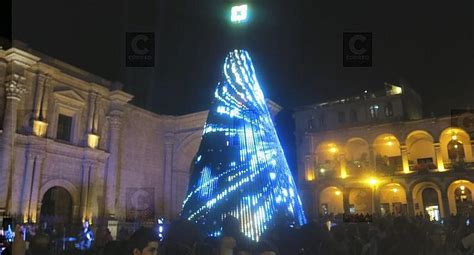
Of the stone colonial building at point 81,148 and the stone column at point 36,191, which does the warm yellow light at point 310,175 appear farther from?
the stone column at point 36,191

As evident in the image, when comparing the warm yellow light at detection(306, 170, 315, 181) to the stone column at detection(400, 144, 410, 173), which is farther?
the warm yellow light at detection(306, 170, 315, 181)

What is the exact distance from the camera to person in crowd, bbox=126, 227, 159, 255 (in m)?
3.89

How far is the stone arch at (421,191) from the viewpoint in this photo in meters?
26.9

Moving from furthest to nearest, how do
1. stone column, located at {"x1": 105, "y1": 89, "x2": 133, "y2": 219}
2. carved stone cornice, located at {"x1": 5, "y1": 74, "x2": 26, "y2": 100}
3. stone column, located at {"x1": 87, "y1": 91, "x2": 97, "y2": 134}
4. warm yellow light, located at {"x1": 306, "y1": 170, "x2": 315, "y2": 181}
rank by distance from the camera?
warm yellow light, located at {"x1": 306, "y1": 170, "x2": 315, "y2": 181} → stone column, located at {"x1": 105, "y1": 89, "x2": 133, "y2": 219} → stone column, located at {"x1": 87, "y1": 91, "x2": 97, "y2": 134} → carved stone cornice, located at {"x1": 5, "y1": 74, "x2": 26, "y2": 100}

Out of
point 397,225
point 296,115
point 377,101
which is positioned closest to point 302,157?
point 296,115

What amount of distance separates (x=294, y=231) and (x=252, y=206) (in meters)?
2.97

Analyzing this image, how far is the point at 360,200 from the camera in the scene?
97.0 feet

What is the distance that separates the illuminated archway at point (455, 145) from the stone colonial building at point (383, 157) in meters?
0.06

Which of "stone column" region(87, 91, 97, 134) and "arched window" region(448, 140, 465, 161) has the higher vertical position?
"stone column" region(87, 91, 97, 134)

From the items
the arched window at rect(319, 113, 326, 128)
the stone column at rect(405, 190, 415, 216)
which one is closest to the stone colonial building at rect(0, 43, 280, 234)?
the arched window at rect(319, 113, 326, 128)

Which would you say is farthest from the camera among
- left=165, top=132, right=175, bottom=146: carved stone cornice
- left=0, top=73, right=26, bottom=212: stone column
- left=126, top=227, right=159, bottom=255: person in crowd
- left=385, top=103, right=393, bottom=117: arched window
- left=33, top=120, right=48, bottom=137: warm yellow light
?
left=165, top=132, right=175, bottom=146: carved stone cornice

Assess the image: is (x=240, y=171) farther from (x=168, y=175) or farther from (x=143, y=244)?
(x=168, y=175)

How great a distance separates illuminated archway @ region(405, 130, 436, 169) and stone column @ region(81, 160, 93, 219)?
21670 millimetres

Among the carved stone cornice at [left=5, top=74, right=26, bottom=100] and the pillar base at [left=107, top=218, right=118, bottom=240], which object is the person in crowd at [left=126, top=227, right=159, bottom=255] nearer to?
the carved stone cornice at [left=5, top=74, right=26, bottom=100]
